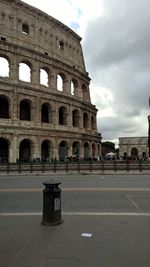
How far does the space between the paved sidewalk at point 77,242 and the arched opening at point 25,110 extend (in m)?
35.5

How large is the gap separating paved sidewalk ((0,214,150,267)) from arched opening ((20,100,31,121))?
35480 mm

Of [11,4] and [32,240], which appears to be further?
[11,4]

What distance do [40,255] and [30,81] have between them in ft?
126

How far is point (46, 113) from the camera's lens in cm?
4575

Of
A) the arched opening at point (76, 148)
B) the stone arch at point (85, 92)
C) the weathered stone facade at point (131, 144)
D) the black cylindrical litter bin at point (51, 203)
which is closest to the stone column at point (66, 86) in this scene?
the stone arch at point (85, 92)

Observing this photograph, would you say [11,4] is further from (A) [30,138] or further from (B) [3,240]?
(B) [3,240]

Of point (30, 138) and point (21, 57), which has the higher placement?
point (21, 57)

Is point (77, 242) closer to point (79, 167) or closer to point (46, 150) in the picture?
point (79, 167)

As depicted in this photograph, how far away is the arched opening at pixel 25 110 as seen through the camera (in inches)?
1667

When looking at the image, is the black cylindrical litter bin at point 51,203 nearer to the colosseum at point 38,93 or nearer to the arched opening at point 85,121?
the colosseum at point 38,93

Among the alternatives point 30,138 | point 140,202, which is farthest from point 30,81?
point 140,202

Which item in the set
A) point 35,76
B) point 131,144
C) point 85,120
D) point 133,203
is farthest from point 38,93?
point 131,144

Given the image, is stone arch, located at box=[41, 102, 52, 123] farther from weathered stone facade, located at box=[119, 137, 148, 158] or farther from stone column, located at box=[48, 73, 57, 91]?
weathered stone facade, located at box=[119, 137, 148, 158]

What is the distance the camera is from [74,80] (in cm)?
5034
